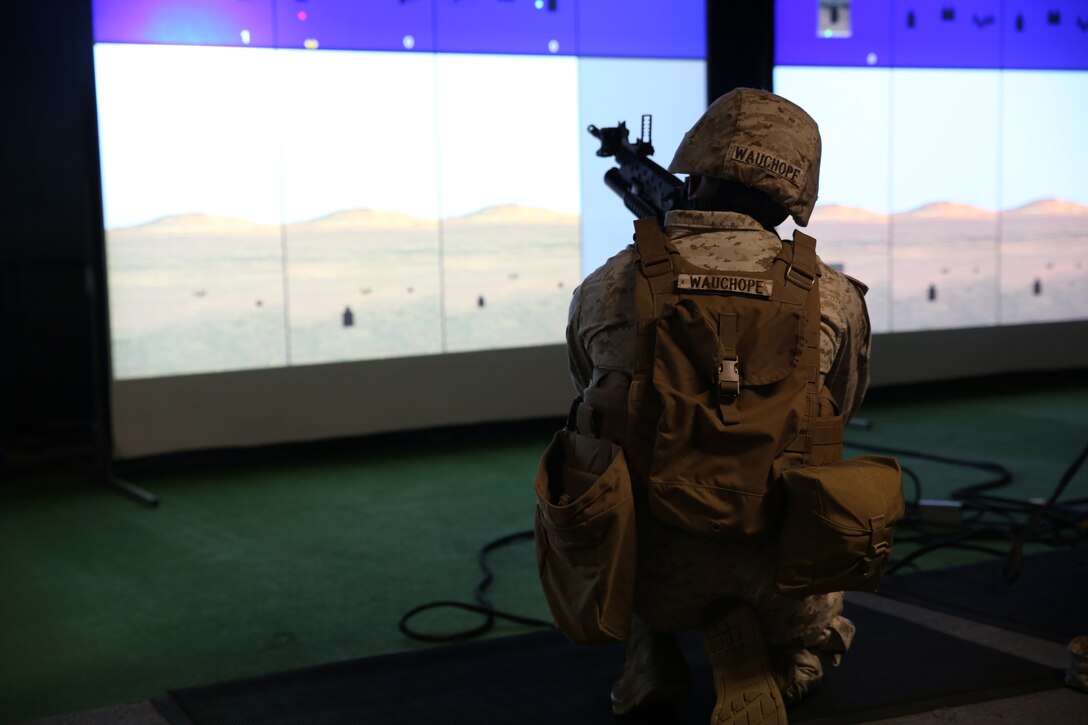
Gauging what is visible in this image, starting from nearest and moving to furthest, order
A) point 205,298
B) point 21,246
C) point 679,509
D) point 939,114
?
point 679,509 → point 205,298 → point 21,246 → point 939,114

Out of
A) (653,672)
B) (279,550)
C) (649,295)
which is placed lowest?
(279,550)

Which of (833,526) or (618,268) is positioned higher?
(618,268)

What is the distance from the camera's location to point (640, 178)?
2859 millimetres

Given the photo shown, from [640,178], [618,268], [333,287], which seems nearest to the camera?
[618,268]

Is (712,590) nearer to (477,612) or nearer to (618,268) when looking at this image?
(618,268)

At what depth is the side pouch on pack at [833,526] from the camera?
193 cm

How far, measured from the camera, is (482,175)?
5.68 m

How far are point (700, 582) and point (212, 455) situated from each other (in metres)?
3.73

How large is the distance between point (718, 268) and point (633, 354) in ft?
0.70

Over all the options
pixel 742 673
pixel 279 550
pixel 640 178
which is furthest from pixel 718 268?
pixel 279 550

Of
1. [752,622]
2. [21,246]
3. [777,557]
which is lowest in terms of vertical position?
[752,622]

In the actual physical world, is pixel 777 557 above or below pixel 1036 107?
below

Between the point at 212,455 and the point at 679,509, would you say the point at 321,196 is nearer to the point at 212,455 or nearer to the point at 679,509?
the point at 212,455

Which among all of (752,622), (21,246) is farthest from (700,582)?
(21,246)
